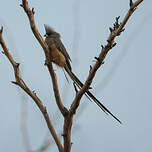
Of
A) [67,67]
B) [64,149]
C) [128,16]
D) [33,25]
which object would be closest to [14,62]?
[33,25]

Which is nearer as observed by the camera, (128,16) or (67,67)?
(128,16)

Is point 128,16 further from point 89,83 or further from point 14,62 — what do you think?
point 14,62

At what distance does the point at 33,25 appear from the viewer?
2051 millimetres

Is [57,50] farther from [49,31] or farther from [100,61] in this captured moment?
[100,61]

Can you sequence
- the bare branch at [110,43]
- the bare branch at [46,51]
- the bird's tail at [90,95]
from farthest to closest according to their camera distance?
the bird's tail at [90,95] → the bare branch at [46,51] → the bare branch at [110,43]

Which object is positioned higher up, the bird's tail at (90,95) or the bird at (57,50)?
the bird at (57,50)

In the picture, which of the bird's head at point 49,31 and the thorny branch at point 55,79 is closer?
Answer: the thorny branch at point 55,79

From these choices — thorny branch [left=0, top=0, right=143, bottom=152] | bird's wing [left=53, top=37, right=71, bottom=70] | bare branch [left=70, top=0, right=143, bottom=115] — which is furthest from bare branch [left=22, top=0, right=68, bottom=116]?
bird's wing [left=53, top=37, right=71, bottom=70]

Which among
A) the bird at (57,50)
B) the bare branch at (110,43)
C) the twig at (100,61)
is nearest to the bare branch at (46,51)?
the twig at (100,61)

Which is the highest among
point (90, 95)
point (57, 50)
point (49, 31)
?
point (49, 31)

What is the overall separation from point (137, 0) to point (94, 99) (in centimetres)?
86

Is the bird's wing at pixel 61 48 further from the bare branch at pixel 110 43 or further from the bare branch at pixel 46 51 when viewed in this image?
the bare branch at pixel 110 43

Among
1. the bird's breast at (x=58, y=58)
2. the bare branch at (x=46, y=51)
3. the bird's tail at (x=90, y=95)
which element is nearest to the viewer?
the bare branch at (x=46, y=51)

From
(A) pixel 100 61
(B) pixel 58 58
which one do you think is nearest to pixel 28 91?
(A) pixel 100 61
